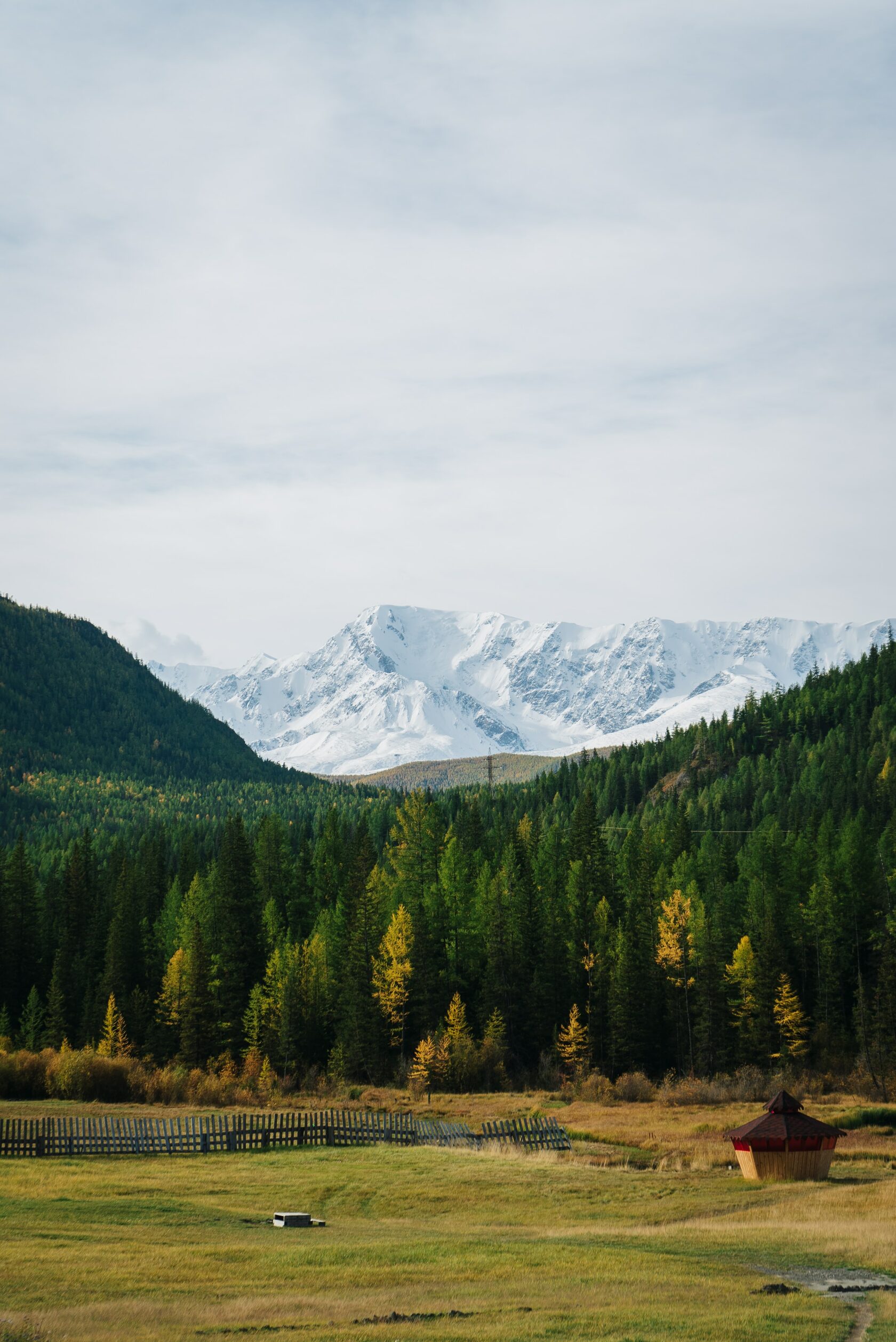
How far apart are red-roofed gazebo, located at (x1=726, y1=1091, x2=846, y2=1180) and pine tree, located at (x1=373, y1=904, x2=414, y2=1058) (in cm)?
4831

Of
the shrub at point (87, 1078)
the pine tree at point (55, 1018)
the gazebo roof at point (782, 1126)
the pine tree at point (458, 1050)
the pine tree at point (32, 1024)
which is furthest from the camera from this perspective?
the pine tree at point (55, 1018)

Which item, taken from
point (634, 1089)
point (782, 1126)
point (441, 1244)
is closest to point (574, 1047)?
point (634, 1089)

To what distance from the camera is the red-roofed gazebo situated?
48.4 m

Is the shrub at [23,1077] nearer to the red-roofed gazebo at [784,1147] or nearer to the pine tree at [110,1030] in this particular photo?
the pine tree at [110,1030]

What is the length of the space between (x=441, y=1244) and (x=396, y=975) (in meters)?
60.4

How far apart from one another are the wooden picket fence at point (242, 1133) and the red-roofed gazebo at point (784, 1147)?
12.6 meters

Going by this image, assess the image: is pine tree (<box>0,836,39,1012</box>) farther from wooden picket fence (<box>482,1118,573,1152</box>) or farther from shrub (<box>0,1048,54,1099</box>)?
wooden picket fence (<box>482,1118,573,1152</box>)

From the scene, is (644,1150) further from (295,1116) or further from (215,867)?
(215,867)

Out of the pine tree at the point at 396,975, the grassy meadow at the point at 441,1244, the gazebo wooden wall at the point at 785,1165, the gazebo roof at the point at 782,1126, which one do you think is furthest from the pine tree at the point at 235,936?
the gazebo wooden wall at the point at 785,1165

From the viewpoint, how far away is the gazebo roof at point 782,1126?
159ft

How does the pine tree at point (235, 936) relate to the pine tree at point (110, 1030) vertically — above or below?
above

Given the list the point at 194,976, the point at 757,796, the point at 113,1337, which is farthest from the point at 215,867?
the point at 113,1337

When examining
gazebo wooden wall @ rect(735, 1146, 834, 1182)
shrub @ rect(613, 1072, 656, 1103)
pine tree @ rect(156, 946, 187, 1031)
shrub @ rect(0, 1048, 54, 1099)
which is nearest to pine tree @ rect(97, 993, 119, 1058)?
pine tree @ rect(156, 946, 187, 1031)

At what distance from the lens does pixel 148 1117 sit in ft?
210
